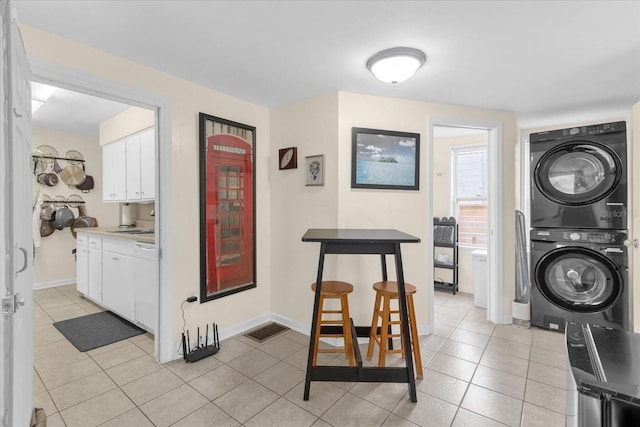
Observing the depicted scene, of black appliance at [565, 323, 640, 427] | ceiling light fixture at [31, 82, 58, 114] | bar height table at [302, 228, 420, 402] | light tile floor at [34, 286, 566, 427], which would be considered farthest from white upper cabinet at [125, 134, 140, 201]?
black appliance at [565, 323, 640, 427]

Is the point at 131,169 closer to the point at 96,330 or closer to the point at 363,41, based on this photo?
the point at 96,330

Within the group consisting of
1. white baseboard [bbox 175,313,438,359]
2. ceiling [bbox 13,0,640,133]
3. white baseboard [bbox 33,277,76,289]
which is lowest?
white baseboard [bbox 175,313,438,359]

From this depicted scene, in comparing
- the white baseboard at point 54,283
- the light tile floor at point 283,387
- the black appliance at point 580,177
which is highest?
the black appliance at point 580,177

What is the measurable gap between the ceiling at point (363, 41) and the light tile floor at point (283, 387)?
7.50ft

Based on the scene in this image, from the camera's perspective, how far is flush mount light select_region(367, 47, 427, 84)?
6.42 feet

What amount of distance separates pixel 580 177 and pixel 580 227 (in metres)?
0.49

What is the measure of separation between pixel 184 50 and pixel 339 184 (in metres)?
1.54

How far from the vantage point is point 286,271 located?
3137 mm

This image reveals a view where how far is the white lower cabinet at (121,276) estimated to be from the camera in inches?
111

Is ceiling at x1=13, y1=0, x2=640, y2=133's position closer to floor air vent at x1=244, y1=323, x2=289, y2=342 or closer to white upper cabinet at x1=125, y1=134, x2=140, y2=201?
white upper cabinet at x1=125, y1=134, x2=140, y2=201

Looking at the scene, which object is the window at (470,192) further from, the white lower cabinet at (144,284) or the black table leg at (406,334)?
the white lower cabinet at (144,284)

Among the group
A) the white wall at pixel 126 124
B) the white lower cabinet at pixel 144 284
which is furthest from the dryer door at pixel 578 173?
the white wall at pixel 126 124

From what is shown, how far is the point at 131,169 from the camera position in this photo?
11.9 ft

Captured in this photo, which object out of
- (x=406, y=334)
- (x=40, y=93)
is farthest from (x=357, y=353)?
(x=40, y=93)
